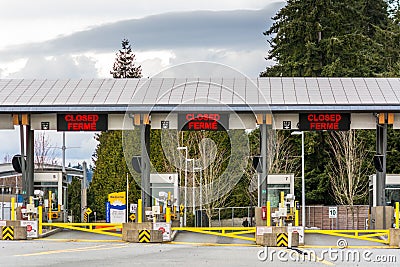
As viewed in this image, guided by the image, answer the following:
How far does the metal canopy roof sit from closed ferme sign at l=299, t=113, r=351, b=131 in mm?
719

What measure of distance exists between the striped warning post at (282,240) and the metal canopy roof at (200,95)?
5.00 m

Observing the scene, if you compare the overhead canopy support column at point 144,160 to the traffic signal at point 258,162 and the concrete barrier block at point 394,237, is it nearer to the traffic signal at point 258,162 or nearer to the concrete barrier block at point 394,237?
the traffic signal at point 258,162

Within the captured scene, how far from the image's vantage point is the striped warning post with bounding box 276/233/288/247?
29828 millimetres

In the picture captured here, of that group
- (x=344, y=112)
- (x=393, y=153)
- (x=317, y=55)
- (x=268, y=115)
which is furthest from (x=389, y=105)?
(x=317, y=55)

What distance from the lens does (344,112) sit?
33.1 meters

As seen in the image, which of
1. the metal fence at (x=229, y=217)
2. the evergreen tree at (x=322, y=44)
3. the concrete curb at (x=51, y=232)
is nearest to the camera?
the concrete curb at (x=51, y=232)

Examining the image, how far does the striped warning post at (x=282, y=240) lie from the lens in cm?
2983

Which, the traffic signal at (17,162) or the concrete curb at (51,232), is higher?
the traffic signal at (17,162)

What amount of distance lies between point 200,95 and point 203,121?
1031 millimetres

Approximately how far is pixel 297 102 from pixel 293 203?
357cm

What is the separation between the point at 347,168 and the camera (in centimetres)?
5688

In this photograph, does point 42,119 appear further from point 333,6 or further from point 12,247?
point 333,6

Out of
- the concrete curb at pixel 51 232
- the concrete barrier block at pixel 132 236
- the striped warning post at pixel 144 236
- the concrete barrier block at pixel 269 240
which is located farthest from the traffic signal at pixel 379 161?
the concrete curb at pixel 51 232

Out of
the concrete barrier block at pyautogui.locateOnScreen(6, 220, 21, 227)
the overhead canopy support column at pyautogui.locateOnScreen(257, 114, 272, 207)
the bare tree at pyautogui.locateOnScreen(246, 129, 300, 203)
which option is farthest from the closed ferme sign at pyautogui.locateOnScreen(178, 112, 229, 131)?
the bare tree at pyautogui.locateOnScreen(246, 129, 300, 203)
